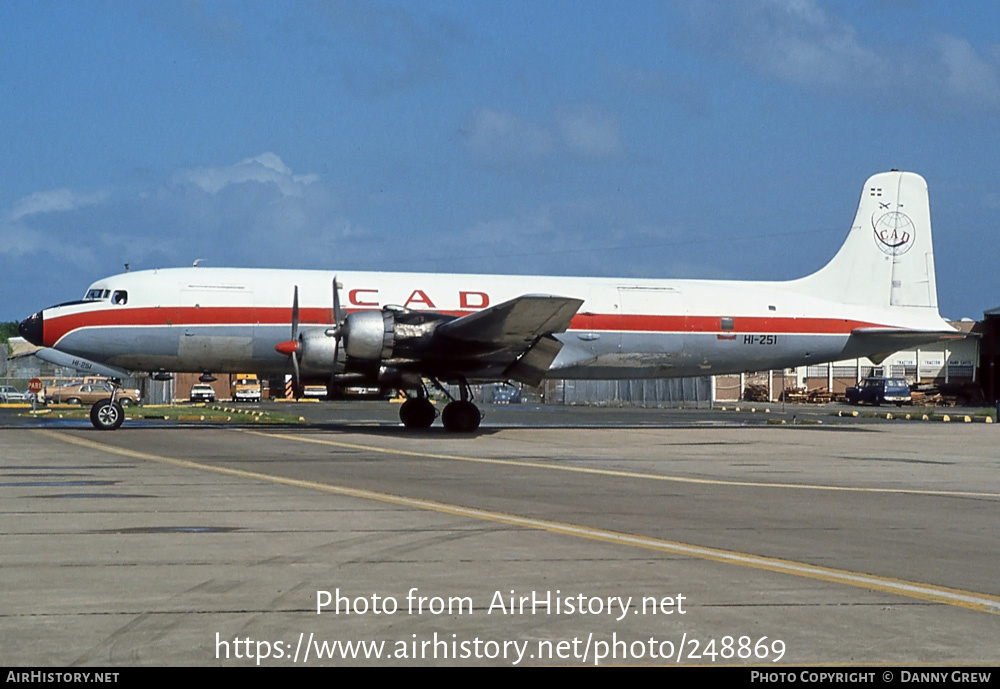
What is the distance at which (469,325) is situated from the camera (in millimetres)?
25609

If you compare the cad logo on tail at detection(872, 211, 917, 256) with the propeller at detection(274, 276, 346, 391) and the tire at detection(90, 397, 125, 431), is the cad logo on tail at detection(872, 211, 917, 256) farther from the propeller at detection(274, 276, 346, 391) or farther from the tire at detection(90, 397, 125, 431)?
the tire at detection(90, 397, 125, 431)

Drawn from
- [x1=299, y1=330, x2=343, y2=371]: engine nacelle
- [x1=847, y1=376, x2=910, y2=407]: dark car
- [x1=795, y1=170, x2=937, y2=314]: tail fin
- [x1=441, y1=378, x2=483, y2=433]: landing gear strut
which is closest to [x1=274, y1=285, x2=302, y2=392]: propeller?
[x1=299, y1=330, x2=343, y2=371]: engine nacelle

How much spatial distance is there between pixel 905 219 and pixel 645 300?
32.3 feet

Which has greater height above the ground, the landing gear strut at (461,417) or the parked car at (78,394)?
the parked car at (78,394)

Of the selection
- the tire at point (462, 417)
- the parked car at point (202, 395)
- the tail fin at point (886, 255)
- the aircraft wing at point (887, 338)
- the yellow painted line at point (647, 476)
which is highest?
the tail fin at point (886, 255)

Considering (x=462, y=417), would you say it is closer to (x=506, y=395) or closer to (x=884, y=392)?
(x=506, y=395)

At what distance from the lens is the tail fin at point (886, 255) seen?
110ft

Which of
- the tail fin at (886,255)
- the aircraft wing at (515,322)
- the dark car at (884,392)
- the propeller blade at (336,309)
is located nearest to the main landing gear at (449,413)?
the aircraft wing at (515,322)

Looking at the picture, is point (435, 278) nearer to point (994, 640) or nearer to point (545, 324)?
point (545, 324)

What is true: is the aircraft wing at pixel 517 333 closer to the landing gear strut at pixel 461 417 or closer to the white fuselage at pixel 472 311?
the landing gear strut at pixel 461 417

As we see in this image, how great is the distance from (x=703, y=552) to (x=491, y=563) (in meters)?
1.88

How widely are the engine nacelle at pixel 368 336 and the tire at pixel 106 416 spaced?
6474 mm

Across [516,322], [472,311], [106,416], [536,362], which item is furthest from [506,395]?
[516,322]

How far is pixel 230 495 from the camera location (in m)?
13.3
